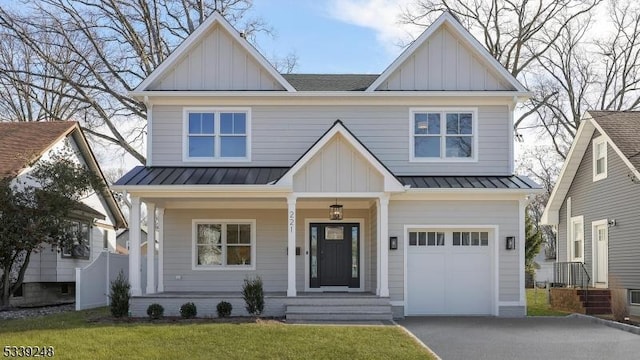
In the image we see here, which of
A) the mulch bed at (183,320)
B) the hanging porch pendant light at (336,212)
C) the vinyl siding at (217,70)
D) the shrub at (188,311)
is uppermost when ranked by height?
the vinyl siding at (217,70)

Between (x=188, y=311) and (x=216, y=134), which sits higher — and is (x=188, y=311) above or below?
below

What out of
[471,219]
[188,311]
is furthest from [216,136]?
[471,219]

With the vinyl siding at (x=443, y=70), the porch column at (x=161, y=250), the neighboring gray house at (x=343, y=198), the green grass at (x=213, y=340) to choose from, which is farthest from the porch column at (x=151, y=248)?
the vinyl siding at (x=443, y=70)

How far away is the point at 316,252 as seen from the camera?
63.5ft

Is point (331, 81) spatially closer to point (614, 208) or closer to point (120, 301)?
point (120, 301)

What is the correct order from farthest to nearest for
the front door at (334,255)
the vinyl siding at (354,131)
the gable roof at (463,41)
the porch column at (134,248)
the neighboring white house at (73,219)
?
the neighboring white house at (73,219), the front door at (334,255), the vinyl siding at (354,131), the gable roof at (463,41), the porch column at (134,248)

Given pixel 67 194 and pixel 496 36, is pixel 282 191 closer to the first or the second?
pixel 67 194

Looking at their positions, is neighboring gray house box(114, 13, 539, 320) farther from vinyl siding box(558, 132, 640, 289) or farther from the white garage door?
vinyl siding box(558, 132, 640, 289)

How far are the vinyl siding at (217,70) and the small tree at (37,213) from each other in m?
3.49

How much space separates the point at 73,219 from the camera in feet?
75.7

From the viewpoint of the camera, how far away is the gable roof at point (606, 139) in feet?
68.4

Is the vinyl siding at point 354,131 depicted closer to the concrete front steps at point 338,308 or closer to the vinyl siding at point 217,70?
the vinyl siding at point 217,70

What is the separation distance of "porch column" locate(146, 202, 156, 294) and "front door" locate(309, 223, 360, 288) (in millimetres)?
4127

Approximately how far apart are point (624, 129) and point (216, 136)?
12602mm
